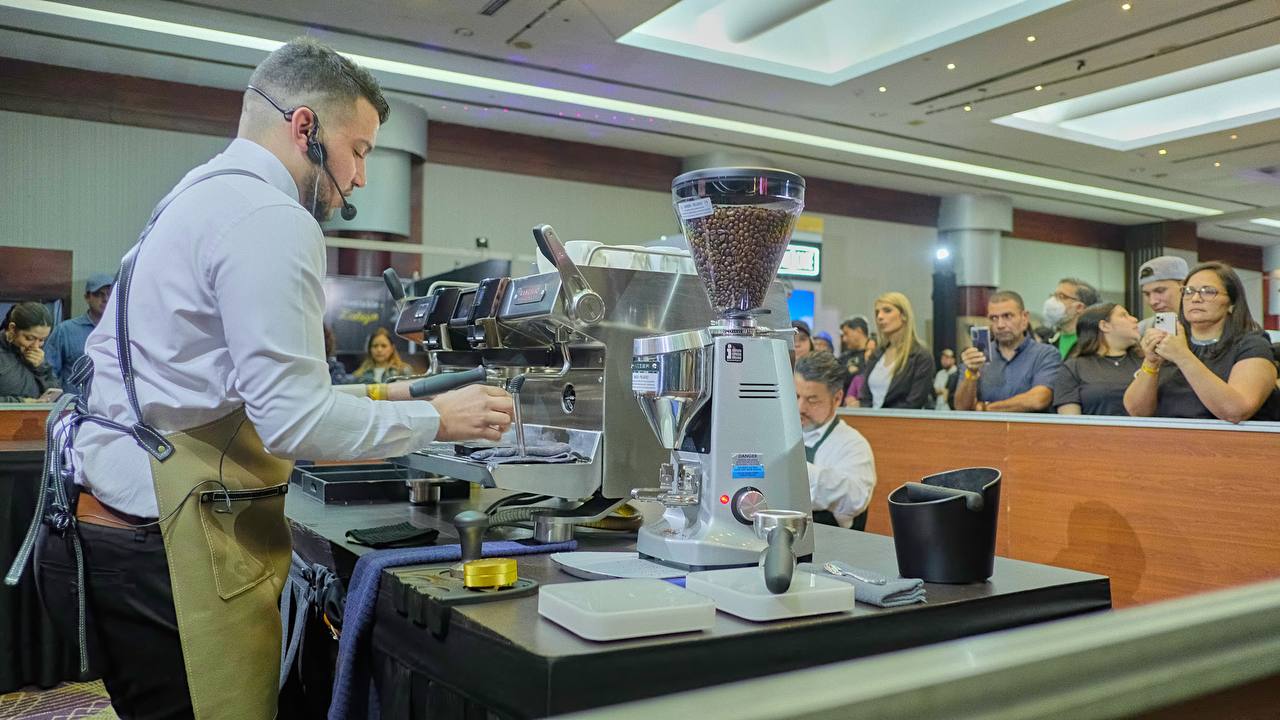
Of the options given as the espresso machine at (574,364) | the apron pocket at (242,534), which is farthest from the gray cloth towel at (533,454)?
the apron pocket at (242,534)

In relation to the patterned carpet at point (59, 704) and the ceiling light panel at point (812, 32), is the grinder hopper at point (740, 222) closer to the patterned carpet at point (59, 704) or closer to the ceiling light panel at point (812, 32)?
the patterned carpet at point (59, 704)

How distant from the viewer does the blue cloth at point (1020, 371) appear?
4363 millimetres

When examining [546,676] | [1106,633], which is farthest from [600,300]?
[1106,633]

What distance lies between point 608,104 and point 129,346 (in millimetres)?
7440

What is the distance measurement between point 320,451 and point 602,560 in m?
0.43

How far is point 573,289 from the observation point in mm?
1630

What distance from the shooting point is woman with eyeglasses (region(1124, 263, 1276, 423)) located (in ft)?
10.2

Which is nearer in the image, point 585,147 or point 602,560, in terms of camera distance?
point 602,560

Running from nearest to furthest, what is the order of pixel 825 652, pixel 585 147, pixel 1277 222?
pixel 825 652 < pixel 1277 222 < pixel 585 147

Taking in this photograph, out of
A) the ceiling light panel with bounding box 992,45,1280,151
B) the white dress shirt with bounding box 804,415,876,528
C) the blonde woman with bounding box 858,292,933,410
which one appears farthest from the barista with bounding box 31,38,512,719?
the ceiling light panel with bounding box 992,45,1280,151

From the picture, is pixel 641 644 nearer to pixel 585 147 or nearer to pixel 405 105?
pixel 405 105

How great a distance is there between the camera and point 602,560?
1452mm

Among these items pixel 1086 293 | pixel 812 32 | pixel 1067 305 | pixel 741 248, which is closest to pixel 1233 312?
pixel 1086 293

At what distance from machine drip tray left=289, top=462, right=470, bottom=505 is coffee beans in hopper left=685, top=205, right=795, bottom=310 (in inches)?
37.0
